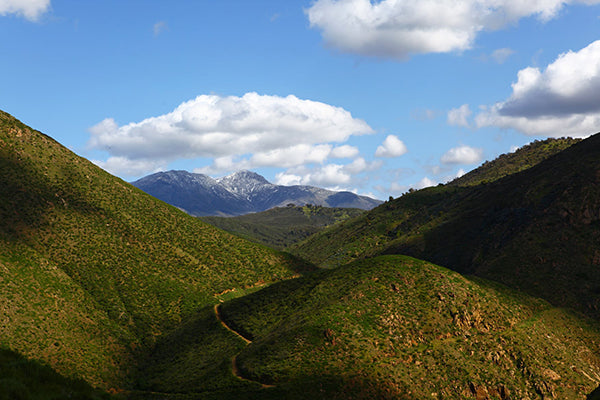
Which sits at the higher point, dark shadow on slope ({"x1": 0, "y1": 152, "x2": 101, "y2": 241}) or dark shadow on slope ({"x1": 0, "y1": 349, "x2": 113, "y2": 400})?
dark shadow on slope ({"x1": 0, "y1": 152, "x2": 101, "y2": 241})

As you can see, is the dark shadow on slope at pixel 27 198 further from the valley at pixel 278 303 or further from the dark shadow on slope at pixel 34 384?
the dark shadow on slope at pixel 34 384

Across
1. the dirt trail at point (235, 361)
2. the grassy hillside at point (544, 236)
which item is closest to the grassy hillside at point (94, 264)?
the dirt trail at point (235, 361)

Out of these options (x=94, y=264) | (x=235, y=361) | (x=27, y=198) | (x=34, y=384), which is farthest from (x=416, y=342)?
(x=27, y=198)

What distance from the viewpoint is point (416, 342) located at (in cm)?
7156

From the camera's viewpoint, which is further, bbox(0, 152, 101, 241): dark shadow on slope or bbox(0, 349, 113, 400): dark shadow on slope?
bbox(0, 152, 101, 241): dark shadow on slope

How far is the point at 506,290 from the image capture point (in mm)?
96250

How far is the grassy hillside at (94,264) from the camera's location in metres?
87.4

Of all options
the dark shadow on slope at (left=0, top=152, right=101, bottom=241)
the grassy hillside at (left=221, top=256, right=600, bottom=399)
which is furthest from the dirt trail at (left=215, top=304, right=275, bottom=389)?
the dark shadow on slope at (left=0, top=152, right=101, bottom=241)

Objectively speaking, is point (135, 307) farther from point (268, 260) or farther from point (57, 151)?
point (57, 151)

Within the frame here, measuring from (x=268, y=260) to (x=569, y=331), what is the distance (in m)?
95.1

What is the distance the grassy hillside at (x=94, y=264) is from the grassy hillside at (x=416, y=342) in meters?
28.8

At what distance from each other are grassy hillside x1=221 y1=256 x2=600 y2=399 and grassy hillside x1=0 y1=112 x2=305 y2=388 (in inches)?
1136

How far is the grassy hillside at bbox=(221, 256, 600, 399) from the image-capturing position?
210 feet

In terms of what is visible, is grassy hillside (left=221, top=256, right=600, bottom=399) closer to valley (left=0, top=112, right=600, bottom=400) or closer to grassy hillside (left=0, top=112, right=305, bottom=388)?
valley (left=0, top=112, right=600, bottom=400)
